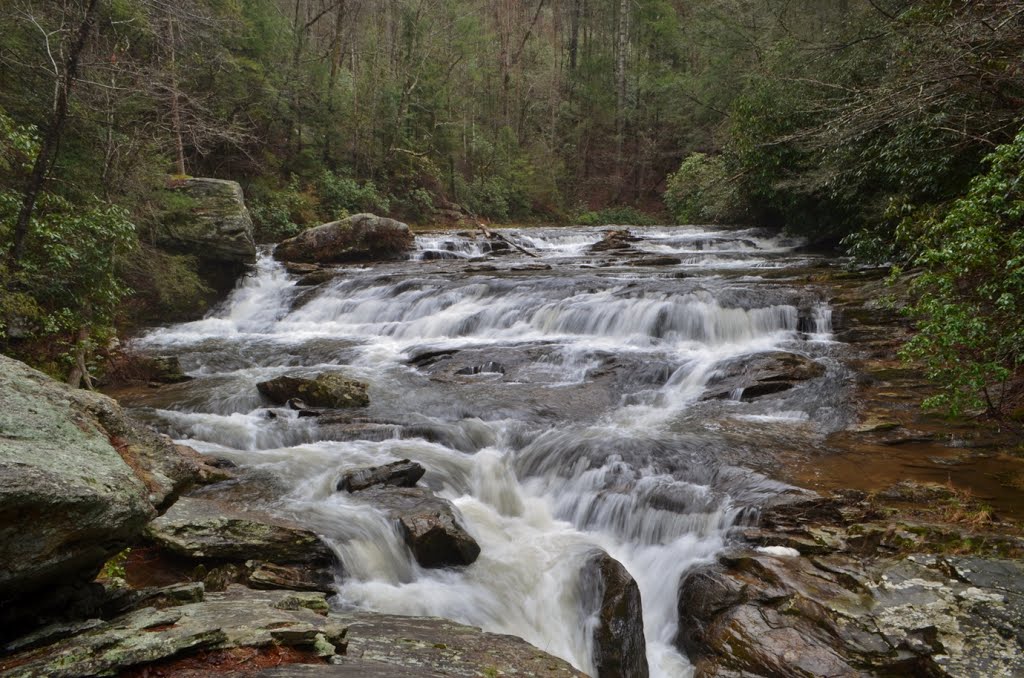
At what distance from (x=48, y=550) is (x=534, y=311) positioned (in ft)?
37.4

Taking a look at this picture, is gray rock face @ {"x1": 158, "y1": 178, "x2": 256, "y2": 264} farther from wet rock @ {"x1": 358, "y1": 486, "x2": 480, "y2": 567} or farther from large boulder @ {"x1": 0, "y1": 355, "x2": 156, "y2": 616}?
large boulder @ {"x1": 0, "y1": 355, "x2": 156, "y2": 616}

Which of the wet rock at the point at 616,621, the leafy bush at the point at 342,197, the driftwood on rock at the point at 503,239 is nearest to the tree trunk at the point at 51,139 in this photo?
the wet rock at the point at 616,621

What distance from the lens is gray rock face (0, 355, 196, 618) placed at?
242 cm

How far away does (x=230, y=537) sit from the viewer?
4.88 m

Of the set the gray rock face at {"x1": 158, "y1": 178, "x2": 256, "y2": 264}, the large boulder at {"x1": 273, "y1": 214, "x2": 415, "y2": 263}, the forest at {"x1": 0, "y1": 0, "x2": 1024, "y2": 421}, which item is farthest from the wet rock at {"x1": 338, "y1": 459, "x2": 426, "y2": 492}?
the large boulder at {"x1": 273, "y1": 214, "x2": 415, "y2": 263}

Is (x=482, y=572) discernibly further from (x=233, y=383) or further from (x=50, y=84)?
(x=50, y=84)

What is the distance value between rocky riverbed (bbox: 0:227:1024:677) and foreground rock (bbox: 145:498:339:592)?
2 cm

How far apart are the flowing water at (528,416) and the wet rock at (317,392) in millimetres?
252

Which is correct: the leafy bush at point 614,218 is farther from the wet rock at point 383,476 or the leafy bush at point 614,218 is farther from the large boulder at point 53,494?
the large boulder at point 53,494

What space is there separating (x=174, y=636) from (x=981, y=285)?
7.03m

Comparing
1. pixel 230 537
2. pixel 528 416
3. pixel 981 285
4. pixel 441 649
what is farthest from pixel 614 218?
pixel 441 649

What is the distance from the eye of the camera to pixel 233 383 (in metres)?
10.6

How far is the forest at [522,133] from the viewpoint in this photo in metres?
7.38

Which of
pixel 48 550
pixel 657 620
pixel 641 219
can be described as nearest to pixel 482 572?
pixel 657 620
